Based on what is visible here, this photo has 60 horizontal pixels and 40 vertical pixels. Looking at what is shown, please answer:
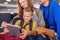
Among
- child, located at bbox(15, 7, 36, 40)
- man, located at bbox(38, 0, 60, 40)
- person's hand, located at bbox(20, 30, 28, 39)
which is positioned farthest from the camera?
man, located at bbox(38, 0, 60, 40)

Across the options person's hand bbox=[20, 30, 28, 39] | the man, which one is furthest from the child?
the man

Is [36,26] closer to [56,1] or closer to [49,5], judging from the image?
[49,5]

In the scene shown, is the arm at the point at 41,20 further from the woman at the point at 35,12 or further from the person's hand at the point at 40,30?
the person's hand at the point at 40,30

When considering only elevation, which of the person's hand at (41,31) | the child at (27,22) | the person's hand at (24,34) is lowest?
the person's hand at (24,34)

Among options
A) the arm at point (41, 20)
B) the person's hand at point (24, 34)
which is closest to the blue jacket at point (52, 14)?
the arm at point (41, 20)

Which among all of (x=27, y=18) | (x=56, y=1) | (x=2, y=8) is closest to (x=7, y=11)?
(x=2, y=8)

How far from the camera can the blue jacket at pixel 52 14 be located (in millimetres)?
1860

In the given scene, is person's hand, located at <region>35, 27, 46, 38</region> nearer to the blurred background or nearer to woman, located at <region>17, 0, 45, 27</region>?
woman, located at <region>17, 0, 45, 27</region>

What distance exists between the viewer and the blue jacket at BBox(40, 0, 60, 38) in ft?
6.10

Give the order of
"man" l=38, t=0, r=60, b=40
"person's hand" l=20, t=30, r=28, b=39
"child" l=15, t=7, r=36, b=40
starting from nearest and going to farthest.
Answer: "person's hand" l=20, t=30, r=28, b=39 < "child" l=15, t=7, r=36, b=40 < "man" l=38, t=0, r=60, b=40

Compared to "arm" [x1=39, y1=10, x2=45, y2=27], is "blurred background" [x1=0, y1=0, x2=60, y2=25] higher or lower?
higher

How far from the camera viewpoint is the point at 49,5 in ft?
6.11

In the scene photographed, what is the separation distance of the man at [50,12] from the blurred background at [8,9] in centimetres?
16

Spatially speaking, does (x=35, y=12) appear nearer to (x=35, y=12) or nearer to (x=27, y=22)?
(x=35, y=12)
